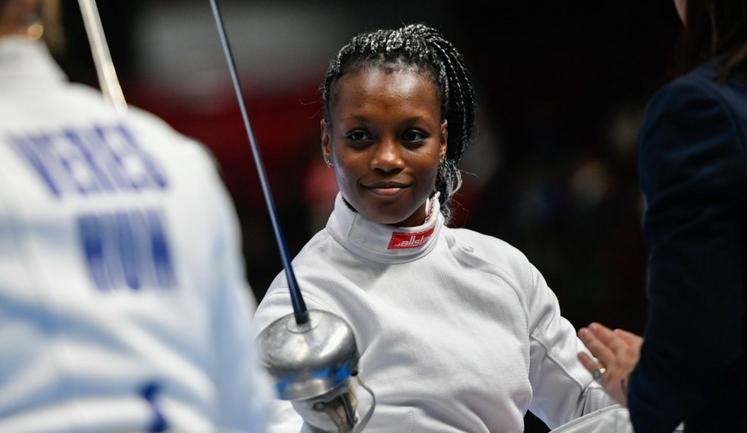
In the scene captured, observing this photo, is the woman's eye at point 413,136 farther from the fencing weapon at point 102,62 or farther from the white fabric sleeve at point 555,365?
the fencing weapon at point 102,62

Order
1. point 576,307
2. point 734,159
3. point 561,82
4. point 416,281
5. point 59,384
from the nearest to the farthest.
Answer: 1. point 59,384
2. point 734,159
3. point 416,281
4. point 576,307
5. point 561,82

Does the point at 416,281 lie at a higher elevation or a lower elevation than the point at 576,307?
higher

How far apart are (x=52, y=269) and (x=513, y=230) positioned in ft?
6.80

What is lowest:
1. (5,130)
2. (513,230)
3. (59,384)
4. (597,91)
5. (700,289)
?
(513,230)

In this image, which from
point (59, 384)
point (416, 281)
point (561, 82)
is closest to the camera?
point (59, 384)

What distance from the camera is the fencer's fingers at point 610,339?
119cm

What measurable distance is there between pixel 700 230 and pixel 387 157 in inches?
18.7

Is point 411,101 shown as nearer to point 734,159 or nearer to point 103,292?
point 734,159

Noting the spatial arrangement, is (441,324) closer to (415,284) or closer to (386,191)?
(415,284)

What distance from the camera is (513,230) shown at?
2.74m

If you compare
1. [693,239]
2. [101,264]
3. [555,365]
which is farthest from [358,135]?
[101,264]

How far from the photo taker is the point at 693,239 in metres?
0.93

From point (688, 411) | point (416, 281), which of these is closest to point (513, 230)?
point (416, 281)

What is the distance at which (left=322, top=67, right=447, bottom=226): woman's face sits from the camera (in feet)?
4.40
